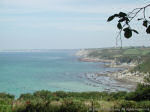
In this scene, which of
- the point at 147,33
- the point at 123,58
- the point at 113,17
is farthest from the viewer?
the point at 123,58

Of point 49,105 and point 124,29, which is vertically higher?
point 124,29

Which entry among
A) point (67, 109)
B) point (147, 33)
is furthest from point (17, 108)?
point (147, 33)

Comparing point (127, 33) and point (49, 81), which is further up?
point (127, 33)

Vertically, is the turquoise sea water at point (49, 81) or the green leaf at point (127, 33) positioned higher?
the green leaf at point (127, 33)

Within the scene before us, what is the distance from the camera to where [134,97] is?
17156 millimetres

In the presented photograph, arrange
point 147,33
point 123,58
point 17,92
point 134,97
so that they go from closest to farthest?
point 147,33 → point 134,97 → point 17,92 → point 123,58

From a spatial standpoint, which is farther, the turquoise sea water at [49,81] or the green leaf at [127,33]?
the turquoise sea water at [49,81]

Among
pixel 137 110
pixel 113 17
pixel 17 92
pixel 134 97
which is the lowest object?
pixel 17 92

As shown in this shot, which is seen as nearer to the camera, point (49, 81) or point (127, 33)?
point (127, 33)

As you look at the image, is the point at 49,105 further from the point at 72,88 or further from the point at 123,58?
the point at 123,58

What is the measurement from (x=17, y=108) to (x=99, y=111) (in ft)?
8.97

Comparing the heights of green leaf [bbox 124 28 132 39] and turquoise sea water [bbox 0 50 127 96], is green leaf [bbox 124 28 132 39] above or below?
above

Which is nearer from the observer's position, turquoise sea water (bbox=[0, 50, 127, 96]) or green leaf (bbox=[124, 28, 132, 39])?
green leaf (bbox=[124, 28, 132, 39])

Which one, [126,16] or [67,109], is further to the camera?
[67,109]
